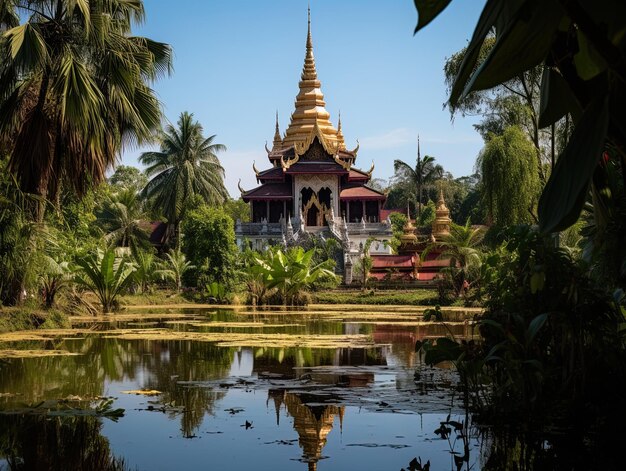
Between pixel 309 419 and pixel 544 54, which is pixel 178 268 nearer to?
pixel 309 419

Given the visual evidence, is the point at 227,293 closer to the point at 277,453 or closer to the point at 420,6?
the point at 277,453

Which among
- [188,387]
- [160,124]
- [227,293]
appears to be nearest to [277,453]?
[188,387]

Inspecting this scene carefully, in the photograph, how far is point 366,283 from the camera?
31953 mm

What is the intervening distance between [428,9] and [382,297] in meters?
25.4

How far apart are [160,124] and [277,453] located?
11.3 meters

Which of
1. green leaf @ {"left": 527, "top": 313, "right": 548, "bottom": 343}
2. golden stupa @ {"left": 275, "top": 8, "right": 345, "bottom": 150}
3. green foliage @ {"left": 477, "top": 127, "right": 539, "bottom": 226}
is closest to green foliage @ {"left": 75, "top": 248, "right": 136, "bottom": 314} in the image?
green foliage @ {"left": 477, "top": 127, "right": 539, "bottom": 226}

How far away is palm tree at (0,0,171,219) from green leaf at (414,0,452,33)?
11192 mm

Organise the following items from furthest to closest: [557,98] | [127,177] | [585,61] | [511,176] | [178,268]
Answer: [127,177], [178,268], [511,176], [557,98], [585,61]

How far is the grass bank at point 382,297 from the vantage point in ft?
88.6

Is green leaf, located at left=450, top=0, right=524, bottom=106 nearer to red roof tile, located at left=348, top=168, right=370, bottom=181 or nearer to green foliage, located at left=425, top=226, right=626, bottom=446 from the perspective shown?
green foliage, located at left=425, top=226, right=626, bottom=446

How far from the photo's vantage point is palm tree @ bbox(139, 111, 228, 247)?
140 feet

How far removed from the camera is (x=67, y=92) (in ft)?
43.7

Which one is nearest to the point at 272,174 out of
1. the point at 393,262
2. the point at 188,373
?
the point at 393,262

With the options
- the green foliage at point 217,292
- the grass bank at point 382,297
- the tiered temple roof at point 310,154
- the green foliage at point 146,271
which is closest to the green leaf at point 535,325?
the grass bank at point 382,297
